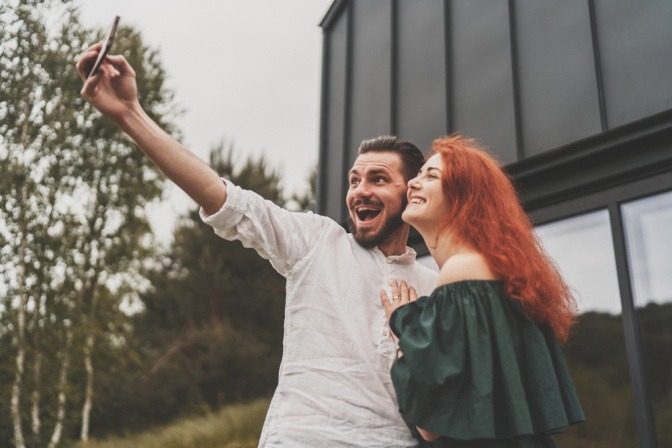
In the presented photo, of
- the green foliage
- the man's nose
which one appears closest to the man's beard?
the man's nose

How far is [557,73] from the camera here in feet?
10.8

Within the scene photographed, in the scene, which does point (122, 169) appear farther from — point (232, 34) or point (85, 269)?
point (232, 34)

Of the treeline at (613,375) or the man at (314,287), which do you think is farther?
the treeline at (613,375)

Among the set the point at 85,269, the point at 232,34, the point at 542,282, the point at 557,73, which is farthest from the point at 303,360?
the point at 232,34

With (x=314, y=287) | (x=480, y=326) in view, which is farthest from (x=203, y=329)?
(x=480, y=326)

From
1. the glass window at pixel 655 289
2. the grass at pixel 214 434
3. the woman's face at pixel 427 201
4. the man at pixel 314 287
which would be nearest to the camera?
the man at pixel 314 287

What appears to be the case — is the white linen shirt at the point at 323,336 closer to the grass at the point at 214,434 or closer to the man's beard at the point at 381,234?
the man's beard at the point at 381,234

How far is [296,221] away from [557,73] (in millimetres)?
2051

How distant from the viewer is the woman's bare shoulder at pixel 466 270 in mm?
1707

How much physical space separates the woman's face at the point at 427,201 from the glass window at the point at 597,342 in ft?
3.92

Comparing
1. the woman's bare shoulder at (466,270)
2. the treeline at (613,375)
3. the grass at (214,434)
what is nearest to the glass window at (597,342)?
the treeline at (613,375)

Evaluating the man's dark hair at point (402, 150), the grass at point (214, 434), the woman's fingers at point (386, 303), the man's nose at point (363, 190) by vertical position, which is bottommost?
the grass at point (214, 434)

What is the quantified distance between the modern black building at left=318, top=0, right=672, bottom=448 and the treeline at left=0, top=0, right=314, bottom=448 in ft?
21.6

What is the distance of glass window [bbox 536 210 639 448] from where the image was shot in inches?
107
